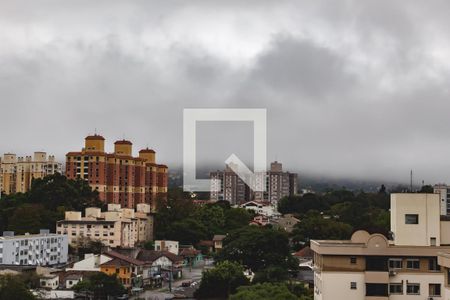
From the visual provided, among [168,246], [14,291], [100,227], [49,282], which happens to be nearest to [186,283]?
[49,282]

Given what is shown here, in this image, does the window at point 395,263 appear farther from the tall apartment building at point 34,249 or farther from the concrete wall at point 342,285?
the tall apartment building at point 34,249

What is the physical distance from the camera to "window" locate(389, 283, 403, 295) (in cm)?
829

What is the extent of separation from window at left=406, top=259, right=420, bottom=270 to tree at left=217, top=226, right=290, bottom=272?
10486 mm

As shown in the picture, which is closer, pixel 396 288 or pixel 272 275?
pixel 396 288

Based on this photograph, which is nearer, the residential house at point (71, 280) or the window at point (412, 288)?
the window at point (412, 288)

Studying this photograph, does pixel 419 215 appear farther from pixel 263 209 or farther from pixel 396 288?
pixel 263 209

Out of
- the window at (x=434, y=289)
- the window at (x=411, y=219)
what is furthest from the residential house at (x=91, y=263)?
the window at (x=434, y=289)

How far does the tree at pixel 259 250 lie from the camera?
746 inches

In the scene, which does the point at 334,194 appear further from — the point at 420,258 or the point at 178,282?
the point at 420,258

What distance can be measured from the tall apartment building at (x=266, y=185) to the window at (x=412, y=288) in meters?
41.7

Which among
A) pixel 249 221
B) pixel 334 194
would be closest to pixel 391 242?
pixel 249 221

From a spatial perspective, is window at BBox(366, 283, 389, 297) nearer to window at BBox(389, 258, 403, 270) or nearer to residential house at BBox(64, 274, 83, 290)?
window at BBox(389, 258, 403, 270)

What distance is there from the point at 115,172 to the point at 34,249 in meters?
9.69

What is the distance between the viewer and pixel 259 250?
19.3m
